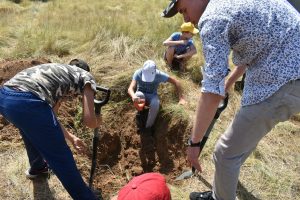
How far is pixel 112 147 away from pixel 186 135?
35.5 inches

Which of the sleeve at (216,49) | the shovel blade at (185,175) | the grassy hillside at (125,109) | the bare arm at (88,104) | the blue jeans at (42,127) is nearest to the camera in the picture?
the sleeve at (216,49)

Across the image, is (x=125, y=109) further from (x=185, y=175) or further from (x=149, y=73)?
(x=185, y=175)

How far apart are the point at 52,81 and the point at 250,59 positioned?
1434 millimetres

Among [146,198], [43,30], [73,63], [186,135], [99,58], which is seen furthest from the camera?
[43,30]

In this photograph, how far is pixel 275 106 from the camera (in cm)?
251

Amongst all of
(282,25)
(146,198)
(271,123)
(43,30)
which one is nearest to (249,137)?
(271,123)

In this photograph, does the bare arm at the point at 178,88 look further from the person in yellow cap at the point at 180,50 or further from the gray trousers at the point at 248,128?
the gray trousers at the point at 248,128

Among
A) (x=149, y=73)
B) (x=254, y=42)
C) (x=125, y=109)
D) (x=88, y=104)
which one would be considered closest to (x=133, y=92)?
(x=149, y=73)

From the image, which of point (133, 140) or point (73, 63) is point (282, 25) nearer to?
point (73, 63)

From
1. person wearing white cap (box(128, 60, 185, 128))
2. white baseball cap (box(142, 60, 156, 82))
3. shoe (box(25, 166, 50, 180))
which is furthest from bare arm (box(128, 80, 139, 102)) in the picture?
shoe (box(25, 166, 50, 180))

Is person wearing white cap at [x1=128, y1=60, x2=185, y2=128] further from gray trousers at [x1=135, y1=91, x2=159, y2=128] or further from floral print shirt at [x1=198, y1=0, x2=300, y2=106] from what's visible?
floral print shirt at [x1=198, y1=0, x2=300, y2=106]

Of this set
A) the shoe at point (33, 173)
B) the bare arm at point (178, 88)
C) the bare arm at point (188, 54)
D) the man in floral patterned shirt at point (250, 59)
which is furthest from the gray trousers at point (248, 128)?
the bare arm at point (188, 54)

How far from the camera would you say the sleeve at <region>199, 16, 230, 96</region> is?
7.41ft

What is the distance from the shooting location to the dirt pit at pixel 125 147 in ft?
14.1
